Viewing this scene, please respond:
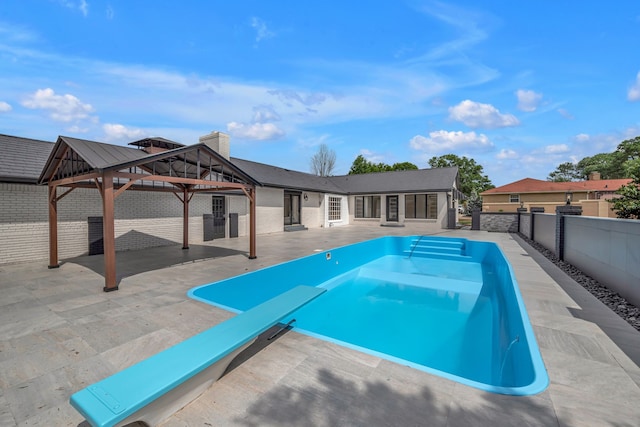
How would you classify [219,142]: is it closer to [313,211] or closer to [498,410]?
[313,211]

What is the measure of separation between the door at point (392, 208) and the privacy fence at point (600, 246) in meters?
10.1

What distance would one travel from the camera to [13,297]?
4777 millimetres

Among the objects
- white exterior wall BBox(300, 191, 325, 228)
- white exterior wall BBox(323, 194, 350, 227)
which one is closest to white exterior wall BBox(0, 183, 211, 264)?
white exterior wall BBox(300, 191, 325, 228)

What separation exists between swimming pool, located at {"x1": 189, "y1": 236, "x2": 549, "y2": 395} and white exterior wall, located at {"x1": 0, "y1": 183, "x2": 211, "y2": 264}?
5.96 meters

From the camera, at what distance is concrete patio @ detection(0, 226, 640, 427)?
A: 81.6 inches


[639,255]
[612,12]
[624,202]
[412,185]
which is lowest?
[639,255]

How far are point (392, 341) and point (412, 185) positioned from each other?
1658 cm

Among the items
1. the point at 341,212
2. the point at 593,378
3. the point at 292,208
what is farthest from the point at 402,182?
the point at 593,378

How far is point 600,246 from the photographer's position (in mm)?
5832

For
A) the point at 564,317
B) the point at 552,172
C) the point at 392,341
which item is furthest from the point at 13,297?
the point at 552,172

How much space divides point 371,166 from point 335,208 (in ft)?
86.4

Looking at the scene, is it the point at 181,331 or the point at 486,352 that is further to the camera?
the point at 486,352

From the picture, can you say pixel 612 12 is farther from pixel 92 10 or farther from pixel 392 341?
pixel 92 10

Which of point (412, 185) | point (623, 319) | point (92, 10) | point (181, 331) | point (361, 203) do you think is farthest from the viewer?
point (361, 203)
